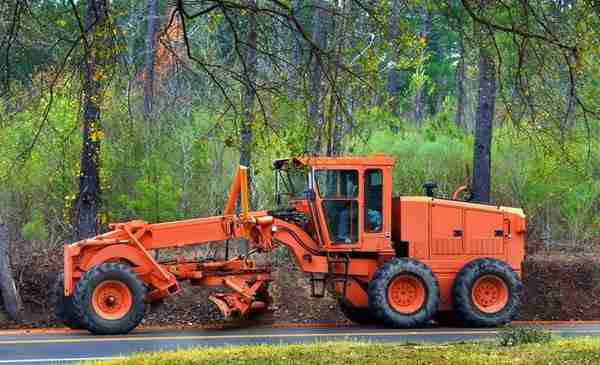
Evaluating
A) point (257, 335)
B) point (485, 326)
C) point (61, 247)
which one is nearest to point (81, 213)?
point (61, 247)

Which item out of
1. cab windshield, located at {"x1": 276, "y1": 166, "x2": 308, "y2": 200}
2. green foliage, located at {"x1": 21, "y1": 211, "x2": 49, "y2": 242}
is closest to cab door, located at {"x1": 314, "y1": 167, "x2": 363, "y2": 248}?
cab windshield, located at {"x1": 276, "y1": 166, "x2": 308, "y2": 200}

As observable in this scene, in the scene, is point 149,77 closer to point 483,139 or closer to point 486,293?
point 483,139

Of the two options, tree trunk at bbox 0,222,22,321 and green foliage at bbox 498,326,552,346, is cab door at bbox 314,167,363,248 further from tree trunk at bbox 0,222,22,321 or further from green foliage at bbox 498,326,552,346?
green foliage at bbox 498,326,552,346

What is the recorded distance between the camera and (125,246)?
55.9ft

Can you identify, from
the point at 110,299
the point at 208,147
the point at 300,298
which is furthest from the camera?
the point at 208,147

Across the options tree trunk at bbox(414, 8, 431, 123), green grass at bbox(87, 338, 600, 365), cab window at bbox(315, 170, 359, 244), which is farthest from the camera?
tree trunk at bbox(414, 8, 431, 123)

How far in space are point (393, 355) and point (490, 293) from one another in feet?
27.3

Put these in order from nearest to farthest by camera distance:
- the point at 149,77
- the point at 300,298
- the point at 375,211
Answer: the point at 375,211
the point at 300,298
the point at 149,77

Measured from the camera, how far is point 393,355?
10.4 meters

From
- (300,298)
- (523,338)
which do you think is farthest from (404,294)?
(523,338)

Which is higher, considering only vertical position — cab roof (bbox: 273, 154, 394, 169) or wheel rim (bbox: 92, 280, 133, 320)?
cab roof (bbox: 273, 154, 394, 169)

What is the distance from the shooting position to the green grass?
998 cm

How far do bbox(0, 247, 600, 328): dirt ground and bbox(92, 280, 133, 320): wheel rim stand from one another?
230cm

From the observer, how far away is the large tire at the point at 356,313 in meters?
18.7
